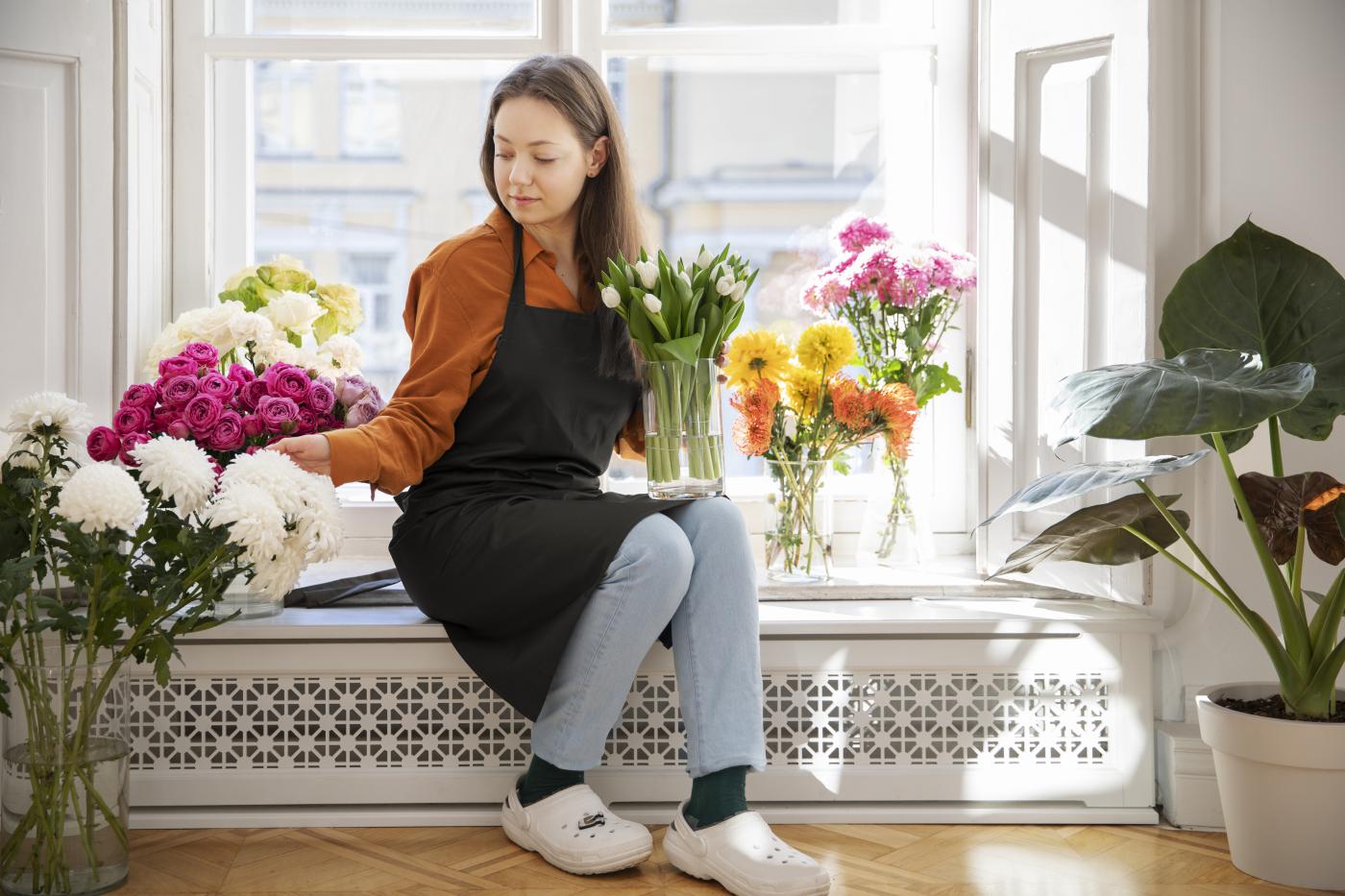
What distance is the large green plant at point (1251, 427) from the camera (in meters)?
1.59

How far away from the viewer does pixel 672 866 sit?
180 centimetres

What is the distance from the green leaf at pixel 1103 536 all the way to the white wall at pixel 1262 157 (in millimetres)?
196

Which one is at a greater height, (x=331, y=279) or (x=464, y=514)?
(x=331, y=279)

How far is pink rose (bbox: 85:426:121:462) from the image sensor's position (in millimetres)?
1743

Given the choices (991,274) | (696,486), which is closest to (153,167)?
(696,486)

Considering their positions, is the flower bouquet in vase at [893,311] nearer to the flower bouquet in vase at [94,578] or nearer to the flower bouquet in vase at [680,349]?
the flower bouquet in vase at [680,349]

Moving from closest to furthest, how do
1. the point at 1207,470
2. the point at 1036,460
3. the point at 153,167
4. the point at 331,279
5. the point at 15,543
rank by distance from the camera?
the point at 15,543 < the point at 1207,470 < the point at 1036,460 < the point at 153,167 < the point at 331,279

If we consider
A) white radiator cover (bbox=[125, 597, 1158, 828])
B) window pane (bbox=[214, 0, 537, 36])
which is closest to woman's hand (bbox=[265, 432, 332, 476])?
white radiator cover (bbox=[125, 597, 1158, 828])

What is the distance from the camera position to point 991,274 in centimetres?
234

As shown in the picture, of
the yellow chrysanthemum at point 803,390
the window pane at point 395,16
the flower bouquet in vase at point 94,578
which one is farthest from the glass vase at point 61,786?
the window pane at point 395,16

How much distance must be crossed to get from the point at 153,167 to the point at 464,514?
115cm

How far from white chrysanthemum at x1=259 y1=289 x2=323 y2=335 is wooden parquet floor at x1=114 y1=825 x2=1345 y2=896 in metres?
0.85

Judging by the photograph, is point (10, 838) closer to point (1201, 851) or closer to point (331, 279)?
point (331, 279)

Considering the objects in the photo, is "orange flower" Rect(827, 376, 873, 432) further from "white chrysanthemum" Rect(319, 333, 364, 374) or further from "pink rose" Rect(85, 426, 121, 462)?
"pink rose" Rect(85, 426, 121, 462)
